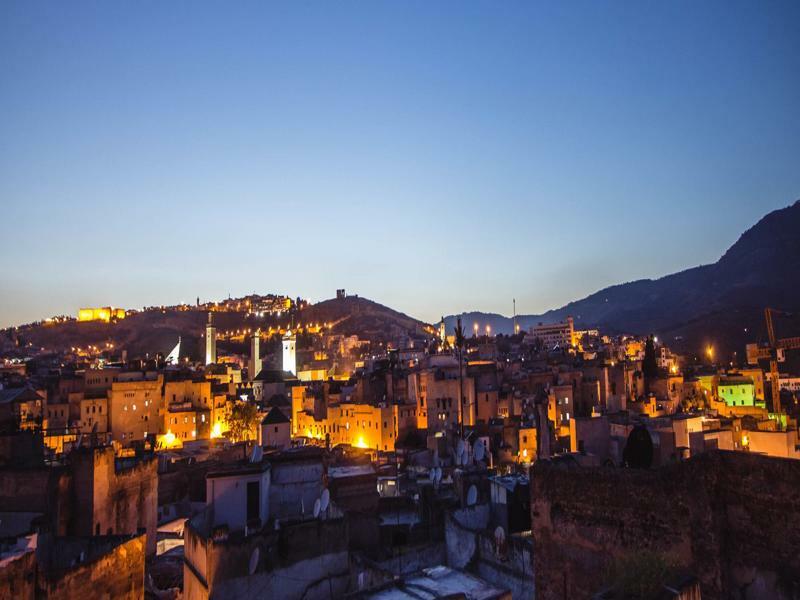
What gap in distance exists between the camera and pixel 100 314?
149375 mm

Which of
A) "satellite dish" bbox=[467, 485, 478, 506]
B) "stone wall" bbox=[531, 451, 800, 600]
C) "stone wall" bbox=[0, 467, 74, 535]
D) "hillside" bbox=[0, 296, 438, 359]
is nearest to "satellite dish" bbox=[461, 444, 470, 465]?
"satellite dish" bbox=[467, 485, 478, 506]

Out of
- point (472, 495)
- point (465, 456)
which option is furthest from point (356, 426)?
point (472, 495)

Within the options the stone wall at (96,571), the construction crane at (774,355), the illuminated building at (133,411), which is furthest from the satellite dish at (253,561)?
the construction crane at (774,355)

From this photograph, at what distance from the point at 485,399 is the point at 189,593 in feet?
110

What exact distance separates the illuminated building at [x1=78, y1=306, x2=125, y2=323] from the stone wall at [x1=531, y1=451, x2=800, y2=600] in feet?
507

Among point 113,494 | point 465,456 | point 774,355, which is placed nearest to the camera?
point 113,494

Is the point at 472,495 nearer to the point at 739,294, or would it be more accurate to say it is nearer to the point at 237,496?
the point at 237,496

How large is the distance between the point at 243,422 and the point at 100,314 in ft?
400

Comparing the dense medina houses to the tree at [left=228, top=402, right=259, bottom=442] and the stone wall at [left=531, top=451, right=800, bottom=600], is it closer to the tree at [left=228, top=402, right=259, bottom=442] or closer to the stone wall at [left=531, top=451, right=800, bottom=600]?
the stone wall at [left=531, top=451, right=800, bottom=600]

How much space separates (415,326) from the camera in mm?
154125


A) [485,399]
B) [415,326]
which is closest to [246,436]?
[485,399]

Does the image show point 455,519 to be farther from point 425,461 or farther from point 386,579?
point 425,461

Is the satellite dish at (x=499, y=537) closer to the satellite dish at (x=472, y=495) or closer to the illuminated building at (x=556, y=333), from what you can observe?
the satellite dish at (x=472, y=495)

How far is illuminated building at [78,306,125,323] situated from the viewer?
148 meters
